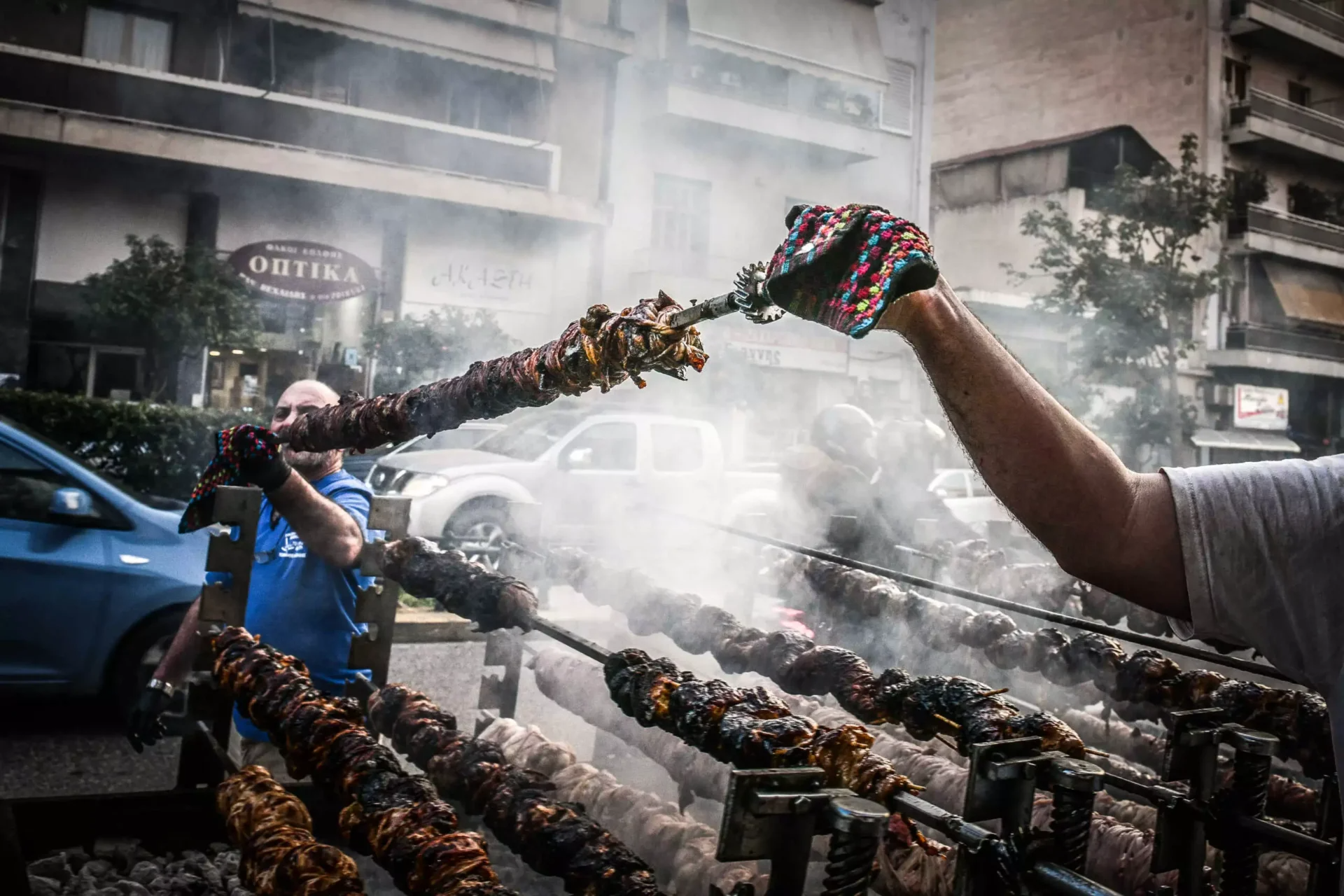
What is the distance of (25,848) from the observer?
2.67m

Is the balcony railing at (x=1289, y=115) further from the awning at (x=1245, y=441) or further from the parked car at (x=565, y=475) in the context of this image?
the parked car at (x=565, y=475)

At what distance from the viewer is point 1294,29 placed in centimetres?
2470

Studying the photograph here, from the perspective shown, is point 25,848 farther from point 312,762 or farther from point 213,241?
point 213,241

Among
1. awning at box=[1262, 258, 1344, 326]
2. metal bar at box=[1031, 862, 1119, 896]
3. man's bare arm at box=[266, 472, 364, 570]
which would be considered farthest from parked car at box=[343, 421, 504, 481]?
awning at box=[1262, 258, 1344, 326]

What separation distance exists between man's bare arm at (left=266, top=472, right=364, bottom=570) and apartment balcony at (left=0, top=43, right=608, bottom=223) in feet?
34.9

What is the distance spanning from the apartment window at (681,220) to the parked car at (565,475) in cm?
648

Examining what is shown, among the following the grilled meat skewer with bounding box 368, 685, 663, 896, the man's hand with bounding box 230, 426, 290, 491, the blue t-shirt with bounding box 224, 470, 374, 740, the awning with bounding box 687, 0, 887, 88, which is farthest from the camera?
the awning with bounding box 687, 0, 887, 88

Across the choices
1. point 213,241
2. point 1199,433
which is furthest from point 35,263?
Answer: point 1199,433

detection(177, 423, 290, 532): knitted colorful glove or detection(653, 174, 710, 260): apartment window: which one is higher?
detection(653, 174, 710, 260): apartment window

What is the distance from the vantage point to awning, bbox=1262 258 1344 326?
26766mm

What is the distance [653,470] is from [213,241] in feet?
22.9

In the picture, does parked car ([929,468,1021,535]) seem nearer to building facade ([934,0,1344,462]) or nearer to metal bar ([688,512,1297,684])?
metal bar ([688,512,1297,684])

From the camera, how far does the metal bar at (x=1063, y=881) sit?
1.57 m

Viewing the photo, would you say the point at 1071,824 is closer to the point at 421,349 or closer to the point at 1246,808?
the point at 1246,808
